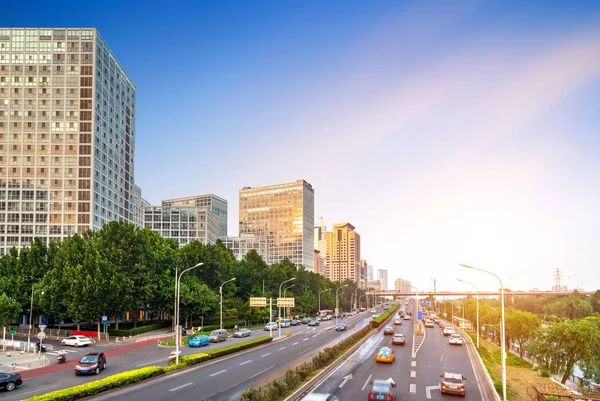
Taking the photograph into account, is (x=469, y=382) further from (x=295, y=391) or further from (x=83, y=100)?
(x=83, y=100)

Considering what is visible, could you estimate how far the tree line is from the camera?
66.6 meters

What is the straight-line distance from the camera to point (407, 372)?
41438mm

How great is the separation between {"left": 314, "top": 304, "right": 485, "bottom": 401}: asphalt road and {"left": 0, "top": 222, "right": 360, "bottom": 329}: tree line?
120 feet

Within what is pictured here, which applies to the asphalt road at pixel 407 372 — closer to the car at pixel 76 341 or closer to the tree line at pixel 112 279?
the car at pixel 76 341

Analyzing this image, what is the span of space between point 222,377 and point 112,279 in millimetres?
36679

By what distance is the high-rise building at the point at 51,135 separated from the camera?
125812 millimetres

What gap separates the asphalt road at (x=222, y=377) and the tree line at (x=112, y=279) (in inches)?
1017

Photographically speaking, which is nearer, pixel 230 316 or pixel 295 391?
pixel 295 391

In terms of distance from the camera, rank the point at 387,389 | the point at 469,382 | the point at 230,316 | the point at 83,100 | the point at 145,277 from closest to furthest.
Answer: the point at 387,389 < the point at 469,382 < the point at 145,277 < the point at 230,316 < the point at 83,100

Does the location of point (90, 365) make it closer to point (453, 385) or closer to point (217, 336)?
point (217, 336)

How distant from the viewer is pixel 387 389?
29.2m

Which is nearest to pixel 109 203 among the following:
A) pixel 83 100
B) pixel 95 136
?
pixel 95 136

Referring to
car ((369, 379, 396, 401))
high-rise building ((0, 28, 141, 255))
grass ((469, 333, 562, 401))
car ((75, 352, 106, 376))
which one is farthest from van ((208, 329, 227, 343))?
high-rise building ((0, 28, 141, 255))

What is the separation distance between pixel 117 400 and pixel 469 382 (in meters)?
27.6
